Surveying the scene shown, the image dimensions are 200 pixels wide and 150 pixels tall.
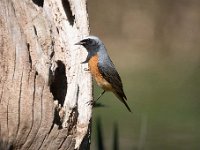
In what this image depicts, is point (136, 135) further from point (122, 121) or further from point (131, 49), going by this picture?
point (131, 49)

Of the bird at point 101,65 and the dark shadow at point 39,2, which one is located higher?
the dark shadow at point 39,2

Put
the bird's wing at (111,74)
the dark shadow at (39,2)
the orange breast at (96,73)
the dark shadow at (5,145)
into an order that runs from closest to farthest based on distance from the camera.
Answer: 1. the dark shadow at (5,145)
2. the dark shadow at (39,2)
3. the orange breast at (96,73)
4. the bird's wing at (111,74)

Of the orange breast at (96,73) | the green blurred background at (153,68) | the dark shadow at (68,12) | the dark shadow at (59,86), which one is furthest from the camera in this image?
the green blurred background at (153,68)

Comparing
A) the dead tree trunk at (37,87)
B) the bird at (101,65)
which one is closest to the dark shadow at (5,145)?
the dead tree trunk at (37,87)

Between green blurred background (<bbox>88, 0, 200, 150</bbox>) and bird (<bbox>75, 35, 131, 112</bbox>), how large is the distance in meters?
3.04

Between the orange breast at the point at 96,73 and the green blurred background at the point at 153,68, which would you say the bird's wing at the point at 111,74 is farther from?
the green blurred background at the point at 153,68

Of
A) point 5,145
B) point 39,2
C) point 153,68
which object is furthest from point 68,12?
point 153,68

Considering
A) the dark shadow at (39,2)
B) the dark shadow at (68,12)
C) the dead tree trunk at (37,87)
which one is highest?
the dark shadow at (39,2)

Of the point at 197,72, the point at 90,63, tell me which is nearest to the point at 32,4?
the point at 90,63

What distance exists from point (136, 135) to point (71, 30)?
4738 millimetres

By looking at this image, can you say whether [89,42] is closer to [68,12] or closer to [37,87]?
[68,12]

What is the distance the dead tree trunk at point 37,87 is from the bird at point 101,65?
0.68 ft

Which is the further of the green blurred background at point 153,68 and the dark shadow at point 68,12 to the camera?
the green blurred background at point 153,68

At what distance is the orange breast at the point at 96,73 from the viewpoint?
737 centimetres
